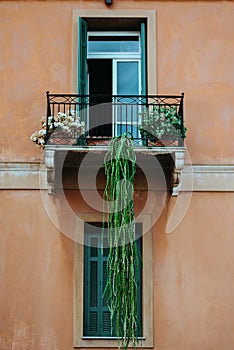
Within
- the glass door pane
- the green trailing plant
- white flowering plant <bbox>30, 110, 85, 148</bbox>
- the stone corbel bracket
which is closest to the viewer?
the green trailing plant

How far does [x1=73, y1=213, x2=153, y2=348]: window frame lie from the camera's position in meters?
9.23

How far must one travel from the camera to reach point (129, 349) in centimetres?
920

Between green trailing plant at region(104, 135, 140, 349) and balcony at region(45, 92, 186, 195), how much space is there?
23cm

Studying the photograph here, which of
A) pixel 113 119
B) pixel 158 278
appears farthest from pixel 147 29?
pixel 158 278

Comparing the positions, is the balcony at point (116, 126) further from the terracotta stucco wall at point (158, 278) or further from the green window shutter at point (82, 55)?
the terracotta stucco wall at point (158, 278)

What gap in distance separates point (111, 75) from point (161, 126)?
1.69m

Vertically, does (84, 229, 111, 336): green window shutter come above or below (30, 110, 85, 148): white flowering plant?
below

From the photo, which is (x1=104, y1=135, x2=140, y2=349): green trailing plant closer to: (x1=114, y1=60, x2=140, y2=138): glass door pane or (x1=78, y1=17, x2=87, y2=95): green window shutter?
Answer: (x1=114, y1=60, x2=140, y2=138): glass door pane

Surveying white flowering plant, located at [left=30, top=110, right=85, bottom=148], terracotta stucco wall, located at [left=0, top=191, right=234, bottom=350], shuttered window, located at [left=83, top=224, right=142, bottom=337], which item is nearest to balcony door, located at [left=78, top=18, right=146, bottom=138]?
white flowering plant, located at [left=30, top=110, right=85, bottom=148]

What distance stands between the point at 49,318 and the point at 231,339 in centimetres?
247

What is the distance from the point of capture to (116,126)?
10.1 metres

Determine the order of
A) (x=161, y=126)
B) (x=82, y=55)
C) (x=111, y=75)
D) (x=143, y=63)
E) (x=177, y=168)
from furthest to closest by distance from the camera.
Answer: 1. (x=111, y=75)
2. (x=143, y=63)
3. (x=82, y=55)
4. (x=161, y=126)
5. (x=177, y=168)

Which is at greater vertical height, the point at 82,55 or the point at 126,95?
the point at 82,55

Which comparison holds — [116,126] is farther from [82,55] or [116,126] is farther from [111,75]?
[82,55]
